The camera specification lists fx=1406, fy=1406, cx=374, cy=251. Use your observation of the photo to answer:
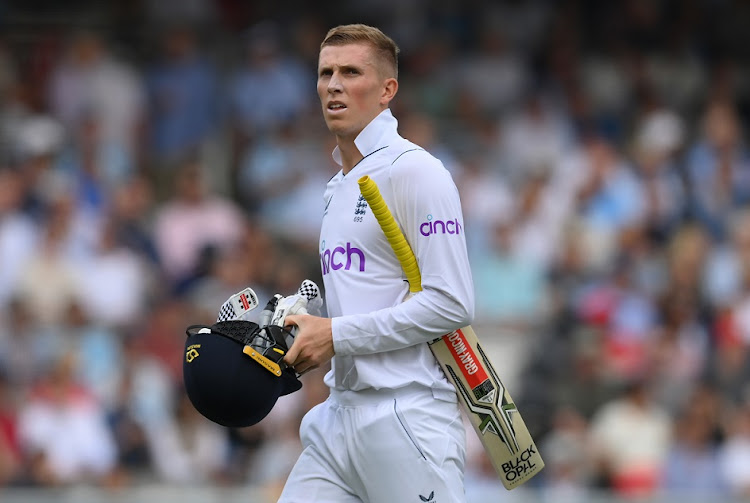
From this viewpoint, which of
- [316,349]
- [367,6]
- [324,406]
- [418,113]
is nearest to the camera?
[316,349]

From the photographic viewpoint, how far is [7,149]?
42.3ft

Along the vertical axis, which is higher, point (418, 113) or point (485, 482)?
point (418, 113)

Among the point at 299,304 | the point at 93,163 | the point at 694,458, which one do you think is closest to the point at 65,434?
the point at 93,163

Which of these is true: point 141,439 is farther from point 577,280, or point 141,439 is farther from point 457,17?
point 457,17

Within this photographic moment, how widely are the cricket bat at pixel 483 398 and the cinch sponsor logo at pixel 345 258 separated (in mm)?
167

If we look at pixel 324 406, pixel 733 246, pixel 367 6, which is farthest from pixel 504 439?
pixel 367 6

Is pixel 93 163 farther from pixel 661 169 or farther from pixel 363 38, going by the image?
pixel 363 38

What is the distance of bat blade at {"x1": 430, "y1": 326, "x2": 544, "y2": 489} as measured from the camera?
536cm

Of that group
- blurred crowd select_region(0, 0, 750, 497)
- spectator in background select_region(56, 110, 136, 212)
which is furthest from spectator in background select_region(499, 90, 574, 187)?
spectator in background select_region(56, 110, 136, 212)

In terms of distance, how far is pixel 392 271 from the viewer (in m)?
5.36

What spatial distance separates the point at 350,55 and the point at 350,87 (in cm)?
12

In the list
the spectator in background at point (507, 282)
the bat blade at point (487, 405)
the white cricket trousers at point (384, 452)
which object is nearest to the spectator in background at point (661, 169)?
the spectator in background at point (507, 282)

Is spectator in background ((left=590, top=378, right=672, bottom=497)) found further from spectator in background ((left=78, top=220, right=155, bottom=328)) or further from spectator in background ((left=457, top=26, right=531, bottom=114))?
spectator in background ((left=457, top=26, right=531, bottom=114))

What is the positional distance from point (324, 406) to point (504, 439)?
2.35 ft
